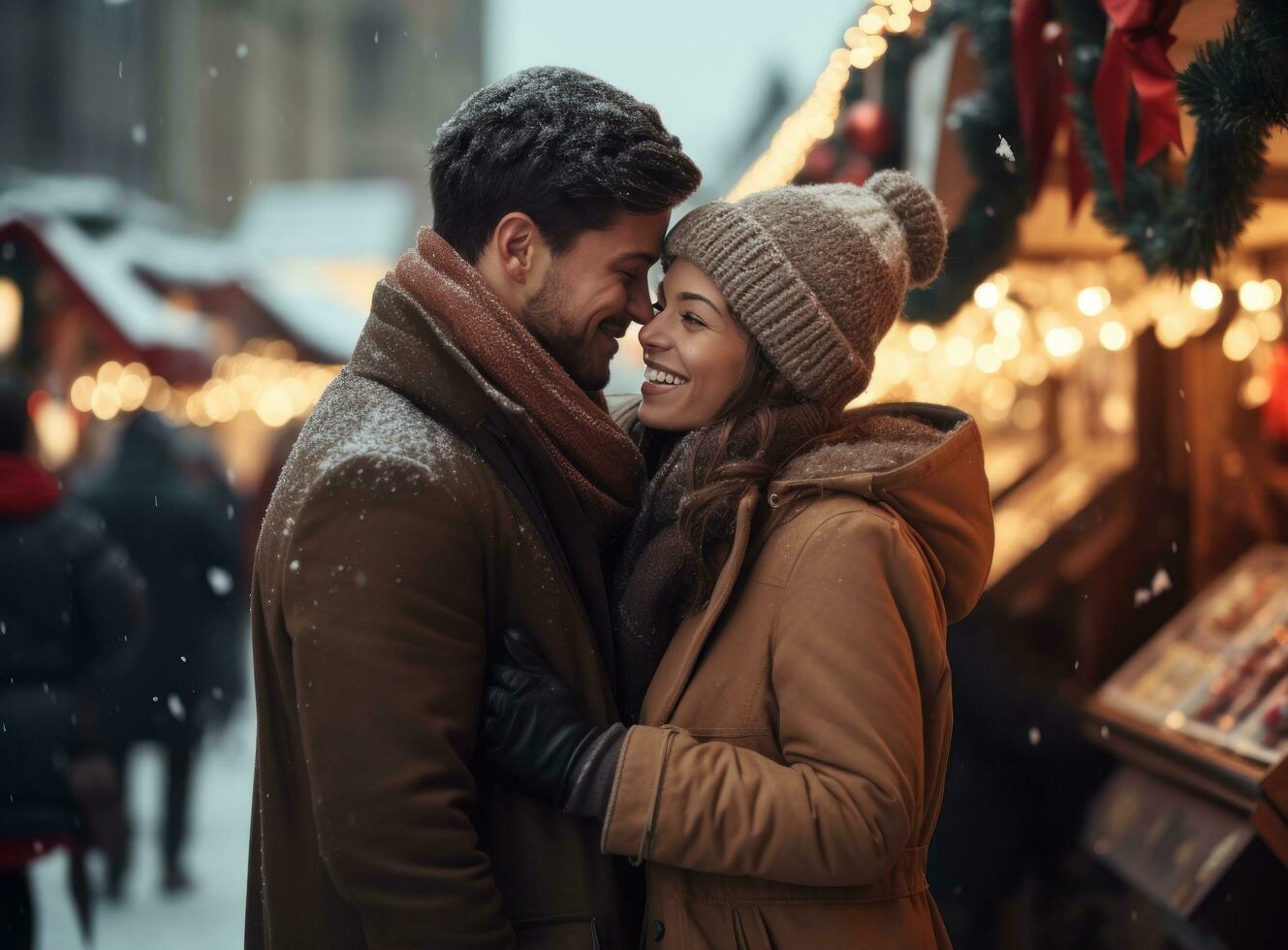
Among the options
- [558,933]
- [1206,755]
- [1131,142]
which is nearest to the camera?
[558,933]

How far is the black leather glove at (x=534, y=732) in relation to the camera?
1.83m

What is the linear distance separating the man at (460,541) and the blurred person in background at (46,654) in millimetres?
2116

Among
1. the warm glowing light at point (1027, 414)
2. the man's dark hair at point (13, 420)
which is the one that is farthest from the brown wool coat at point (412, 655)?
the warm glowing light at point (1027, 414)

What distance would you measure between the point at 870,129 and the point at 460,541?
2.70 meters

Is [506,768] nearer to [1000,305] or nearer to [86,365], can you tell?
[1000,305]

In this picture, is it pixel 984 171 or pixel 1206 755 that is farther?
pixel 1206 755

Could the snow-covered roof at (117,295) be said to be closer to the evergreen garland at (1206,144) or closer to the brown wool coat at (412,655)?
the evergreen garland at (1206,144)

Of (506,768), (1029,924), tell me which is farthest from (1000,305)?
(506,768)

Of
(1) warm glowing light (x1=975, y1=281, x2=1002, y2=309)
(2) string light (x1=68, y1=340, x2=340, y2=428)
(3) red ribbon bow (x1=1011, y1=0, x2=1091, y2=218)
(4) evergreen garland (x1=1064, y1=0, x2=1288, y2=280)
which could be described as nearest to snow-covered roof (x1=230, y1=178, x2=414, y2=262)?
(2) string light (x1=68, y1=340, x2=340, y2=428)

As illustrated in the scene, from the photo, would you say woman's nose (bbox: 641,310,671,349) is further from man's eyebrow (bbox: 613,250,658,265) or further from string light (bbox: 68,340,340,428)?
string light (bbox: 68,340,340,428)

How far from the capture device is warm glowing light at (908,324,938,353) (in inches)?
168

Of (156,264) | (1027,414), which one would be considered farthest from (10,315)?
(1027,414)

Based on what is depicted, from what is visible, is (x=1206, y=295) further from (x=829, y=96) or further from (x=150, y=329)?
(x=150, y=329)

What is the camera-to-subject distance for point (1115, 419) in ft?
19.5
